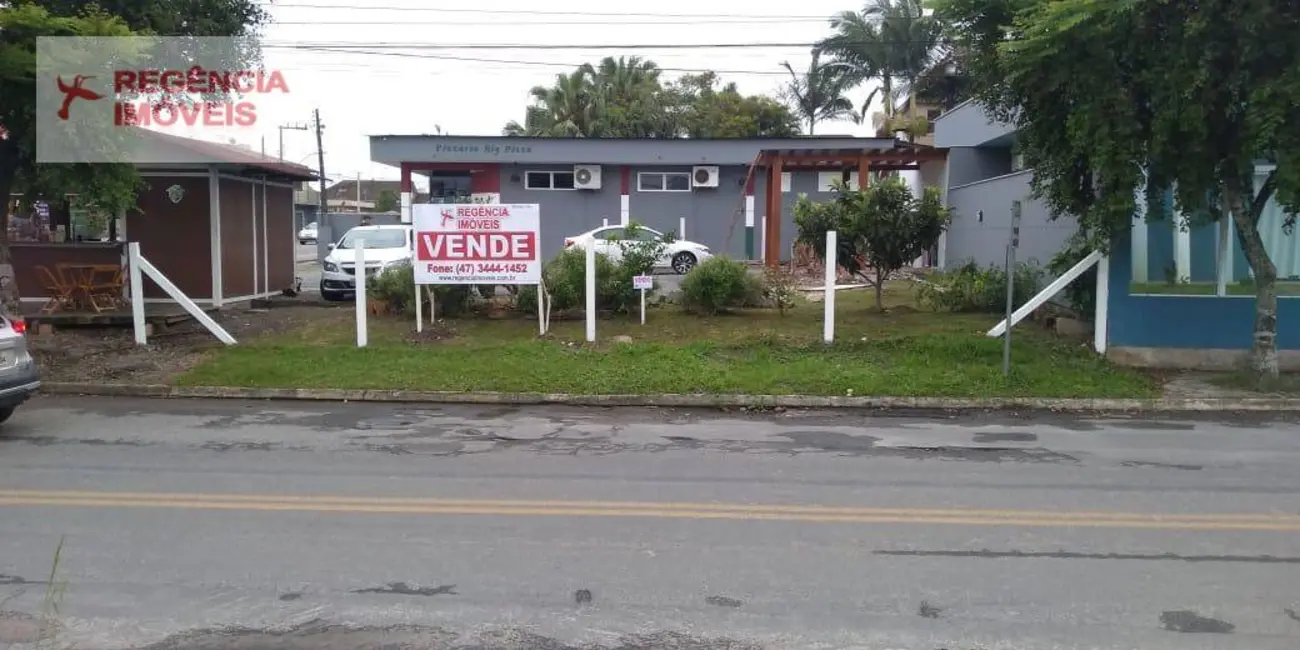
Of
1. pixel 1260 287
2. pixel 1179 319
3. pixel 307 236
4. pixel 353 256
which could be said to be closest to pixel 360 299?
pixel 353 256

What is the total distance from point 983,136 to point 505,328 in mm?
13628

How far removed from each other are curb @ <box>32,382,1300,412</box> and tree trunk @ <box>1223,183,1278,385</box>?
0.72 meters

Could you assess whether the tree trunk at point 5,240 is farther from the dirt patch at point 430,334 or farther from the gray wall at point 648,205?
the gray wall at point 648,205

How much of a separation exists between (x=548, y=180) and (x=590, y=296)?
782 inches

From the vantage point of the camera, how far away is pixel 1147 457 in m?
8.48

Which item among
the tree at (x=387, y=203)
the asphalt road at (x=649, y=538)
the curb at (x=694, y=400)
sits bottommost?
the asphalt road at (x=649, y=538)

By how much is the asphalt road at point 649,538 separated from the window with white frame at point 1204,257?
3.68 meters

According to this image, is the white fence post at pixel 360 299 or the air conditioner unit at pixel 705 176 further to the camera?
the air conditioner unit at pixel 705 176

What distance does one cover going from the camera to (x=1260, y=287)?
11.8 m

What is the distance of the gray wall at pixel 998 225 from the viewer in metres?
16.1

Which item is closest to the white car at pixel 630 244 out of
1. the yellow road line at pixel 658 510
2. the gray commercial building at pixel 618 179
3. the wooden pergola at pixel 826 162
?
the wooden pergola at pixel 826 162

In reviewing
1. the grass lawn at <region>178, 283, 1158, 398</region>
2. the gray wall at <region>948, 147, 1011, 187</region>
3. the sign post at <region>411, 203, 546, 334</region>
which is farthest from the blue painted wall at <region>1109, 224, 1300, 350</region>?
the gray wall at <region>948, 147, 1011, 187</region>

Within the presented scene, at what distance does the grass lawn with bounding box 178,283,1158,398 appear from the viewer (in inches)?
462

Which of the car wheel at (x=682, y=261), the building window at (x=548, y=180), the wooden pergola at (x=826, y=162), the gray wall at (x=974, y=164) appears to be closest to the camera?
the wooden pergola at (x=826, y=162)
